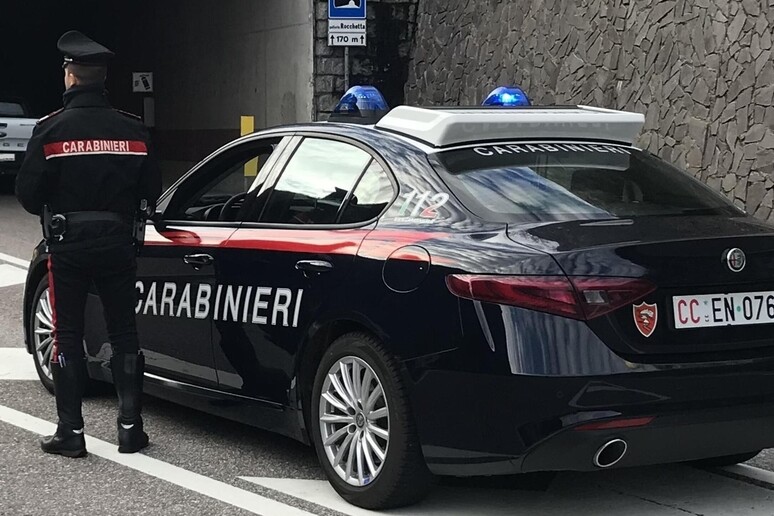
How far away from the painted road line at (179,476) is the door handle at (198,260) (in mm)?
864

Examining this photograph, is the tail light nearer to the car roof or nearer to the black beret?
the car roof

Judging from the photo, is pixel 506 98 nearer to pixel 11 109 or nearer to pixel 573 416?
pixel 573 416

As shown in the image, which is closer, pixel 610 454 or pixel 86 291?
pixel 610 454

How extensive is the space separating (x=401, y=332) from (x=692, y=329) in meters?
0.99

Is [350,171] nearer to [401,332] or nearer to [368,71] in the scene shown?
[401,332]

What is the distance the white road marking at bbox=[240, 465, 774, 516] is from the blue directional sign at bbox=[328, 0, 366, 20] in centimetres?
1043

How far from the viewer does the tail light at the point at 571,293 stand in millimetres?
4281

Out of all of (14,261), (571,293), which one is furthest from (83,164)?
(14,261)

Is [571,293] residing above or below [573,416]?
above

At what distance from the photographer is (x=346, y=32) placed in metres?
15.1

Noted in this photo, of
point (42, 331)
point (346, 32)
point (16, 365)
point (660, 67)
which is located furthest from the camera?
point (346, 32)

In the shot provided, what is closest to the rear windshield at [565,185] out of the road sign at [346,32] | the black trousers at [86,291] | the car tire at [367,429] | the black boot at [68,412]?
the car tire at [367,429]

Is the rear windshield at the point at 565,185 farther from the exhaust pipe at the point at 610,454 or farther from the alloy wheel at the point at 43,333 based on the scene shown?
the alloy wheel at the point at 43,333

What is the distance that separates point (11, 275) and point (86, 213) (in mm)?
7058
